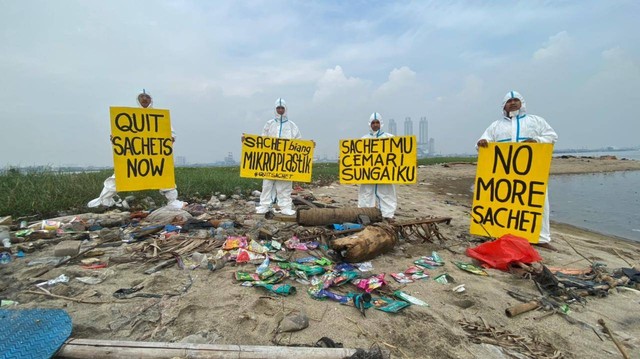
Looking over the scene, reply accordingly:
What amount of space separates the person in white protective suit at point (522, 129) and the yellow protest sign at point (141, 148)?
5.74 m

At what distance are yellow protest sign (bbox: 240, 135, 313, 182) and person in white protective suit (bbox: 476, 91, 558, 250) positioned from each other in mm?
3673

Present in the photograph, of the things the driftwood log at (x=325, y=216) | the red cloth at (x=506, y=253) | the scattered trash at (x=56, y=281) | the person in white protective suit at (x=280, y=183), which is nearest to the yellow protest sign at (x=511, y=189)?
the red cloth at (x=506, y=253)

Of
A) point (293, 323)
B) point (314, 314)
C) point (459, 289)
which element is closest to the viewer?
point (293, 323)

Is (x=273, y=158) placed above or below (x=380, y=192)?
above

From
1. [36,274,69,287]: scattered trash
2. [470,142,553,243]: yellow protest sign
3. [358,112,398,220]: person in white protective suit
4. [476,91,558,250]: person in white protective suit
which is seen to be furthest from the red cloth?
[36,274,69,287]: scattered trash

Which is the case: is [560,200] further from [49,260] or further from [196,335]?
[49,260]

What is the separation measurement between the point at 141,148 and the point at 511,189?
6455 millimetres

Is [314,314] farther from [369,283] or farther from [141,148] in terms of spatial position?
[141,148]

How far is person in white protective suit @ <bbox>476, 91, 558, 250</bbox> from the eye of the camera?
5066 millimetres

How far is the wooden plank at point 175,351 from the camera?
6.26 feet

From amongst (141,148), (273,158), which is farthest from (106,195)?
(273,158)

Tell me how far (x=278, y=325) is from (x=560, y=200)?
43.5 ft

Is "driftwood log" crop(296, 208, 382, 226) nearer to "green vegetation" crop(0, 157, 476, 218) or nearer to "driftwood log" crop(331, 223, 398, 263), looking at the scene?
"driftwood log" crop(331, 223, 398, 263)

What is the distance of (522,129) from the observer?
5.16 metres
